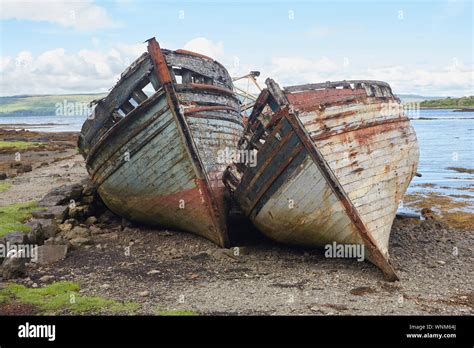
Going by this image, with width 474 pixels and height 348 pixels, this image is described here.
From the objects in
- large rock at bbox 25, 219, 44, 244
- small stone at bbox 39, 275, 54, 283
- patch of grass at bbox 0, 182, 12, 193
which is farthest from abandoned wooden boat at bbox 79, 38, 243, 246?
patch of grass at bbox 0, 182, 12, 193

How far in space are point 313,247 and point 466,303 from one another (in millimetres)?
3037

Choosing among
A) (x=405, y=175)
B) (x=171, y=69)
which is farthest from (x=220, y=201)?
(x=405, y=175)

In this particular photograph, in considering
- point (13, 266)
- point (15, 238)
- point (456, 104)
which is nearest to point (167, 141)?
point (15, 238)

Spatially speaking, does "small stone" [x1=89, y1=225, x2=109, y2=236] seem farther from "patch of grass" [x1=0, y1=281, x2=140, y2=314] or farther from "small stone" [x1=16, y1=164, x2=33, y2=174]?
"small stone" [x1=16, y1=164, x2=33, y2=174]

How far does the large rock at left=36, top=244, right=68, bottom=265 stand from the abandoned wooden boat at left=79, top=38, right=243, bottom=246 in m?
2.31

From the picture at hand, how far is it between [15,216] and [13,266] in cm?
354

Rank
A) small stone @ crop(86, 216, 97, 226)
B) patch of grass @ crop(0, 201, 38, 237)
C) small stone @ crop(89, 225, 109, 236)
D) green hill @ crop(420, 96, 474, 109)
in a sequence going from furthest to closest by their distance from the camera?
green hill @ crop(420, 96, 474, 109)
small stone @ crop(86, 216, 97, 226)
small stone @ crop(89, 225, 109, 236)
patch of grass @ crop(0, 201, 38, 237)

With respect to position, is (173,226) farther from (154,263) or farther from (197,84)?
(197,84)

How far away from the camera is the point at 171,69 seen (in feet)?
35.8

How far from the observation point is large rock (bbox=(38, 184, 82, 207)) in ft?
42.3

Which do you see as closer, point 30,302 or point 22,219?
point 30,302
